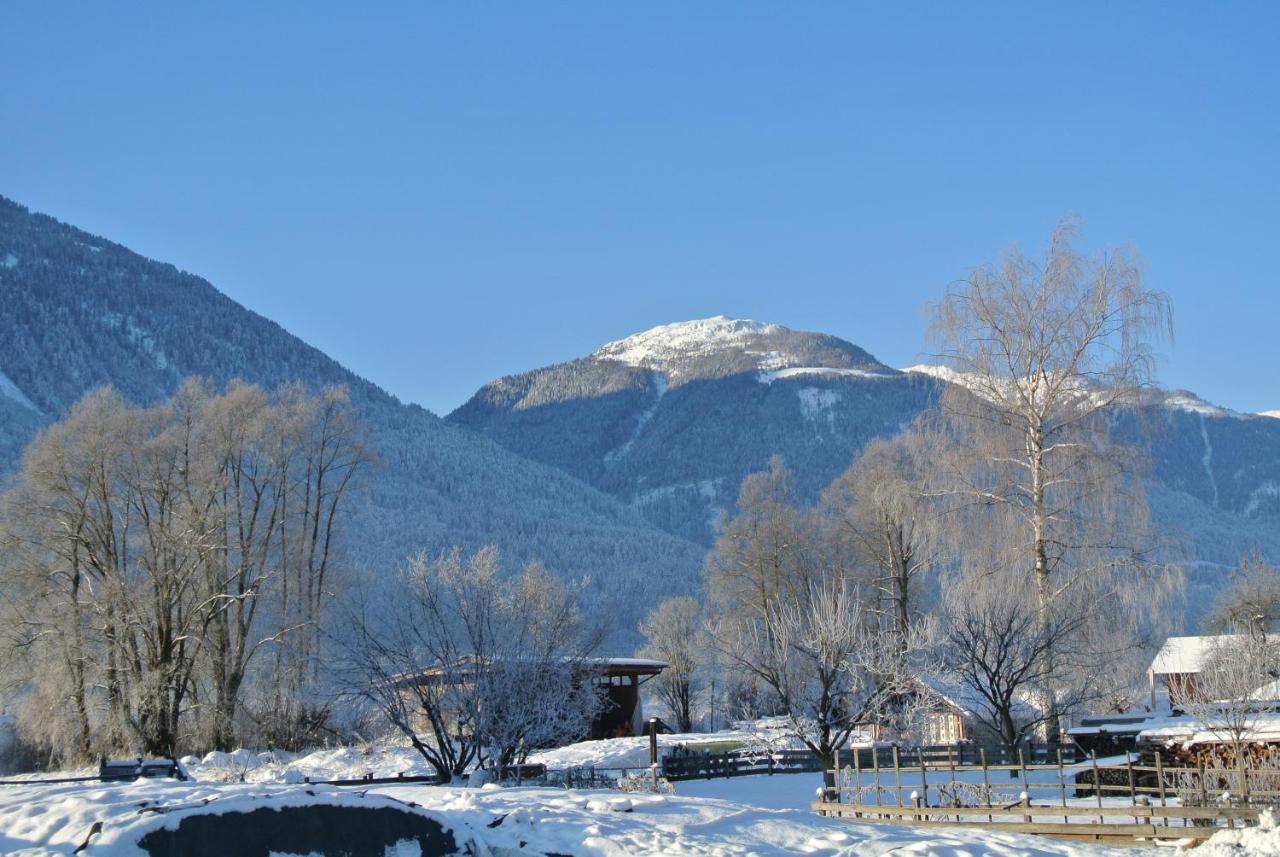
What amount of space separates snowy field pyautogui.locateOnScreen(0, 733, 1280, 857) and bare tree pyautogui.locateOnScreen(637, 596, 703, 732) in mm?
48609

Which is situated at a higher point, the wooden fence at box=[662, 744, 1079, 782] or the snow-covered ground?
the snow-covered ground

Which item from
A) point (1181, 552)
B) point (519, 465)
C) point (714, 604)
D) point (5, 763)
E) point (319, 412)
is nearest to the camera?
point (1181, 552)

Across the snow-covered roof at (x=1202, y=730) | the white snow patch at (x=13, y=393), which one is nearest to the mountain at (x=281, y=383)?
the white snow patch at (x=13, y=393)

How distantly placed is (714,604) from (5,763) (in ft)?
99.0

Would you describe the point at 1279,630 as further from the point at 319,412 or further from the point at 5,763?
the point at 5,763

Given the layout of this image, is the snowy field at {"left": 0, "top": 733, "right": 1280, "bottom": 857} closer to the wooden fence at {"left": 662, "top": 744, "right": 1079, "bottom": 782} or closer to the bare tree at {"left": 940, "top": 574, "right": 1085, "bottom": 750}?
the bare tree at {"left": 940, "top": 574, "right": 1085, "bottom": 750}

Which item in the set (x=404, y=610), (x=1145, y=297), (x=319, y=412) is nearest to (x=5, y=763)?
(x=319, y=412)

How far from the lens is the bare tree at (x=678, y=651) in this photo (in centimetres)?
6925

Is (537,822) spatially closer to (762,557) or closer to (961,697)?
(961,697)

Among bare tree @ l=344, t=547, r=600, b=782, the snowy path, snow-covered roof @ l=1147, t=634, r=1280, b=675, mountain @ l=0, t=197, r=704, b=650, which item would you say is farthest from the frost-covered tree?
mountain @ l=0, t=197, r=704, b=650

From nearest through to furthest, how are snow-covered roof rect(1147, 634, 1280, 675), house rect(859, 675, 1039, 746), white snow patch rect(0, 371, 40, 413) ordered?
house rect(859, 675, 1039, 746), snow-covered roof rect(1147, 634, 1280, 675), white snow patch rect(0, 371, 40, 413)

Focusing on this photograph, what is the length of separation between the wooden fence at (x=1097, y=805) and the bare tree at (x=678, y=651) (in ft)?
136

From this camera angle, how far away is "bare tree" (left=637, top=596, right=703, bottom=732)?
6925 centimetres

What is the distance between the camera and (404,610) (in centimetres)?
2902
